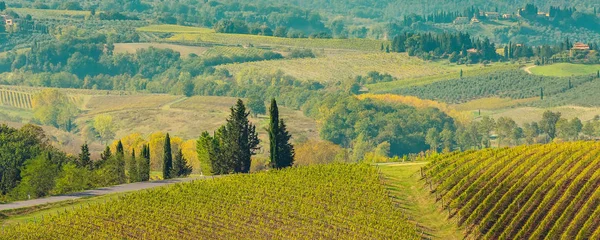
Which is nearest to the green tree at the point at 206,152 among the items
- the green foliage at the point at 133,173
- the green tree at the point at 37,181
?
the green foliage at the point at 133,173

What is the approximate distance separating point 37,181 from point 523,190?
41026 millimetres

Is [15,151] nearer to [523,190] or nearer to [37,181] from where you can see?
[37,181]

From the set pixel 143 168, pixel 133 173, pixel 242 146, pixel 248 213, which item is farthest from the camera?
pixel 143 168

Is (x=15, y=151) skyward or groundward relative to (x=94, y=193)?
groundward

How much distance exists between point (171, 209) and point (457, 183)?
18651mm

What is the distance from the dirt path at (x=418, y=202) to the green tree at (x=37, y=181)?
26122 mm

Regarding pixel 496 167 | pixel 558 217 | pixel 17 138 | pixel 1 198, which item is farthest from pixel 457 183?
pixel 17 138

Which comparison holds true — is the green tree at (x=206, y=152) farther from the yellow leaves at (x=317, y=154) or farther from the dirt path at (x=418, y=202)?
the yellow leaves at (x=317, y=154)

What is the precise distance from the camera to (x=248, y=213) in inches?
3625

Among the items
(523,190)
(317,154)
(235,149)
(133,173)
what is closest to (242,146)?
(235,149)

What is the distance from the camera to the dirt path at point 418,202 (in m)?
88.1

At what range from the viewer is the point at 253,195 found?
97125 mm

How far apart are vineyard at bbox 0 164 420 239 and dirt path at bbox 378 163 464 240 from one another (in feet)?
3.42

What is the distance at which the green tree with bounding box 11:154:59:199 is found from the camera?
112m
